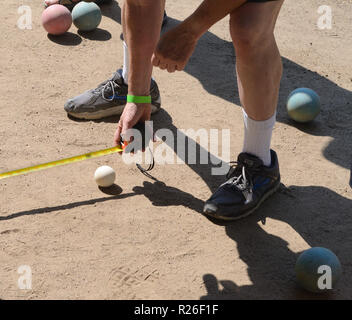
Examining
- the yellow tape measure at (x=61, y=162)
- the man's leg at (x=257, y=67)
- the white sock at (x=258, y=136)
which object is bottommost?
the yellow tape measure at (x=61, y=162)

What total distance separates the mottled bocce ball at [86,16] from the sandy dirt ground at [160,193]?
0.51 feet

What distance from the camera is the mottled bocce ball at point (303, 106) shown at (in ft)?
14.4

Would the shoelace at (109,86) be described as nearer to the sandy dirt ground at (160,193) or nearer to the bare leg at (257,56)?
the sandy dirt ground at (160,193)

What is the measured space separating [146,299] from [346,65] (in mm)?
3161

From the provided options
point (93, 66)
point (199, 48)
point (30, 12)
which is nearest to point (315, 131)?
point (199, 48)

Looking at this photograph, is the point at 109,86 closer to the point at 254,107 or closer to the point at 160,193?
the point at 160,193

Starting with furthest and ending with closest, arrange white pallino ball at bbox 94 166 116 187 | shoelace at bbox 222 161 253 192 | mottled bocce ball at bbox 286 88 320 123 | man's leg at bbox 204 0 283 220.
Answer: mottled bocce ball at bbox 286 88 320 123 → white pallino ball at bbox 94 166 116 187 → shoelace at bbox 222 161 253 192 → man's leg at bbox 204 0 283 220

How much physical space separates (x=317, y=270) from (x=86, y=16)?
345cm

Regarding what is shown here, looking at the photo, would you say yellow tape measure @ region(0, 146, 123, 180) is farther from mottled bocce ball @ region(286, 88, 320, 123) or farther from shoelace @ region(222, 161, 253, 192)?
mottled bocce ball @ region(286, 88, 320, 123)

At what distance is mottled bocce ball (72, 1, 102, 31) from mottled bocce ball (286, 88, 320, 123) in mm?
2070

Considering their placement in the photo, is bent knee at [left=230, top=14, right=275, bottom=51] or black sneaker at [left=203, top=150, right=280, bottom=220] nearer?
bent knee at [left=230, top=14, right=275, bottom=51]

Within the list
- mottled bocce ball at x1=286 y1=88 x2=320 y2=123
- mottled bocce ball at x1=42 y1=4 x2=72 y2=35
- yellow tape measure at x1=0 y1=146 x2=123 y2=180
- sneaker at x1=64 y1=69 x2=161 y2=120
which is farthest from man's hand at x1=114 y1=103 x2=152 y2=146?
mottled bocce ball at x1=42 y1=4 x2=72 y2=35

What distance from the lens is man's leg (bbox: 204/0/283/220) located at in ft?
10.2

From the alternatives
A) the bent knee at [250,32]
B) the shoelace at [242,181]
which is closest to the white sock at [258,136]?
the shoelace at [242,181]
